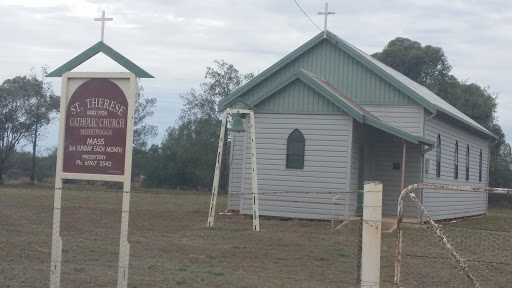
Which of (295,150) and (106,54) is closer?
(106,54)

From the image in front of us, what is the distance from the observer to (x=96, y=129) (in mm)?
10336

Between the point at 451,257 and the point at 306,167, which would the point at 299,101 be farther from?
the point at 451,257

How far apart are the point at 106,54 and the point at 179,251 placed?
6002mm

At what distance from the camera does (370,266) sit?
27.9ft

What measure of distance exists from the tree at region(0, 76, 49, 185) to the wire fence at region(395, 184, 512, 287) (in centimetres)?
3726

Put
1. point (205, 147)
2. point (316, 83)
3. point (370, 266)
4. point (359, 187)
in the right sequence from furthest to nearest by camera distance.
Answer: point (205, 147)
point (359, 187)
point (316, 83)
point (370, 266)

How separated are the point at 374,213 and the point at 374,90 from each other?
1736cm

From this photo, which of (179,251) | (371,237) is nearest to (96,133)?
(371,237)

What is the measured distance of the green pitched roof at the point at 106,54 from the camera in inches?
400

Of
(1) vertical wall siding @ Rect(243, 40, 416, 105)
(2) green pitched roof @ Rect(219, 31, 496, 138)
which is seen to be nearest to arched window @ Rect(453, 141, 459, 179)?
(2) green pitched roof @ Rect(219, 31, 496, 138)

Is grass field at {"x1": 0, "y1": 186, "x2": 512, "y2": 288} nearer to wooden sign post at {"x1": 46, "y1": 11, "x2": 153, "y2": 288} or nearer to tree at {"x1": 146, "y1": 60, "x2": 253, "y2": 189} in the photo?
wooden sign post at {"x1": 46, "y1": 11, "x2": 153, "y2": 288}

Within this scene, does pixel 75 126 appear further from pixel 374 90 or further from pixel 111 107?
pixel 374 90

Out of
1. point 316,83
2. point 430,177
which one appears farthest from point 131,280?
point 430,177

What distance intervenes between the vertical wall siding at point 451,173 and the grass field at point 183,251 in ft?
17.3
